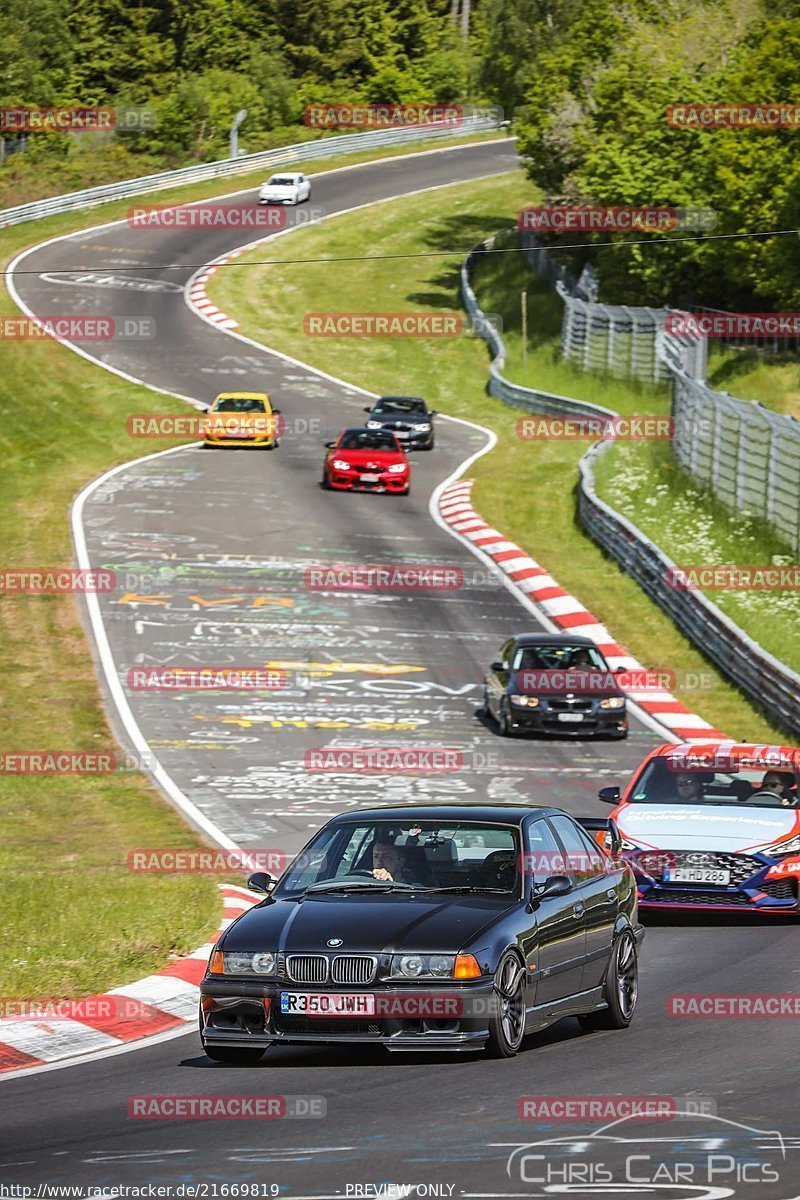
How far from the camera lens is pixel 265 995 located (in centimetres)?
977

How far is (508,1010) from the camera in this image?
1001 cm

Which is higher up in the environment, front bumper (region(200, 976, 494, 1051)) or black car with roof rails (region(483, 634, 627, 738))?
front bumper (region(200, 976, 494, 1051))

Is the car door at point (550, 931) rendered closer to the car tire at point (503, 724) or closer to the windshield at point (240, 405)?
the car tire at point (503, 724)

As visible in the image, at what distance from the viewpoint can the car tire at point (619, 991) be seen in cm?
1137

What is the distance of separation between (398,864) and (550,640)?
1746cm

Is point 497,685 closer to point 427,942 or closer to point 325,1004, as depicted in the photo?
point 427,942

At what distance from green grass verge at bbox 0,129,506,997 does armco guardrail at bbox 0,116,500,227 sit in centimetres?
2296

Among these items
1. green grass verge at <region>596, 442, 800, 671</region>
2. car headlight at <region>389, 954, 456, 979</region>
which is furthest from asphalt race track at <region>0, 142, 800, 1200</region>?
green grass verge at <region>596, 442, 800, 671</region>

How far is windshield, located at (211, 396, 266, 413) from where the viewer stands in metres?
47.6

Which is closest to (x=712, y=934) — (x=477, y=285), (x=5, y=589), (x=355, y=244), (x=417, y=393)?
(x=5, y=589)

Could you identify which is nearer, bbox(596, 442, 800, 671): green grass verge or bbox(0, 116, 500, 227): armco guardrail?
bbox(596, 442, 800, 671): green grass verge

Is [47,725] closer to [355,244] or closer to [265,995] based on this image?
[265,995]

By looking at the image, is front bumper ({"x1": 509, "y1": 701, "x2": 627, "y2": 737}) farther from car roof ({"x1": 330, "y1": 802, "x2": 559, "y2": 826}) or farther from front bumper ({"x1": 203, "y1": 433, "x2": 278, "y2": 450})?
front bumper ({"x1": 203, "y1": 433, "x2": 278, "y2": 450})

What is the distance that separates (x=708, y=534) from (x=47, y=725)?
49.4ft
